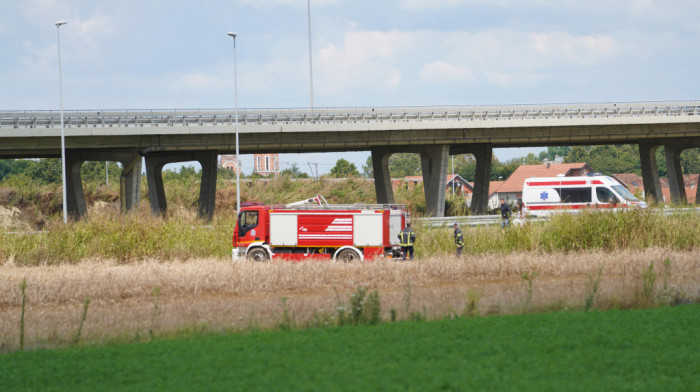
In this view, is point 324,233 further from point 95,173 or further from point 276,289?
point 95,173

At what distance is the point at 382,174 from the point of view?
181 ft

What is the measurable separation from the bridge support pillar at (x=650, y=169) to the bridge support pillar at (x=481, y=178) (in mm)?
13190

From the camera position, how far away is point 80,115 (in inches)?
1773

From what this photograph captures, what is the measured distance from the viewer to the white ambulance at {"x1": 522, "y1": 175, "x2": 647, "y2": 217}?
3475 centimetres

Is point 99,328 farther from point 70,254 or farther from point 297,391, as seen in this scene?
point 70,254

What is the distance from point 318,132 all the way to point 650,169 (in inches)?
1139

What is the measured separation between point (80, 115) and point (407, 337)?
39340mm

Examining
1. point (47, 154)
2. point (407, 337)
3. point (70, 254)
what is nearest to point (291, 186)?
point (47, 154)

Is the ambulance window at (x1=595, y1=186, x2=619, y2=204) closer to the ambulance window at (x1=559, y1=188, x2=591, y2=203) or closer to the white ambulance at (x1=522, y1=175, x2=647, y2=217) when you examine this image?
the white ambulance at (x1=522, y1=175, x2=647, y2=217)

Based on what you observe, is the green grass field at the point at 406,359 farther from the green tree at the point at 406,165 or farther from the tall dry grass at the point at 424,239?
the green tree at the point at 406,165

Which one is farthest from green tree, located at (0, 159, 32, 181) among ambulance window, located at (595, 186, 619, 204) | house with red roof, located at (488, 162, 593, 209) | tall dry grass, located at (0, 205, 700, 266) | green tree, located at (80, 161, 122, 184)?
ambulance window, located at (595, 186, 619, 204)

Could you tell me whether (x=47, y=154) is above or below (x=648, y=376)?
above

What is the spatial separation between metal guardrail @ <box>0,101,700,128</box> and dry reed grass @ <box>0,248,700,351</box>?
24136mm

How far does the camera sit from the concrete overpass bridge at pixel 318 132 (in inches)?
1784
